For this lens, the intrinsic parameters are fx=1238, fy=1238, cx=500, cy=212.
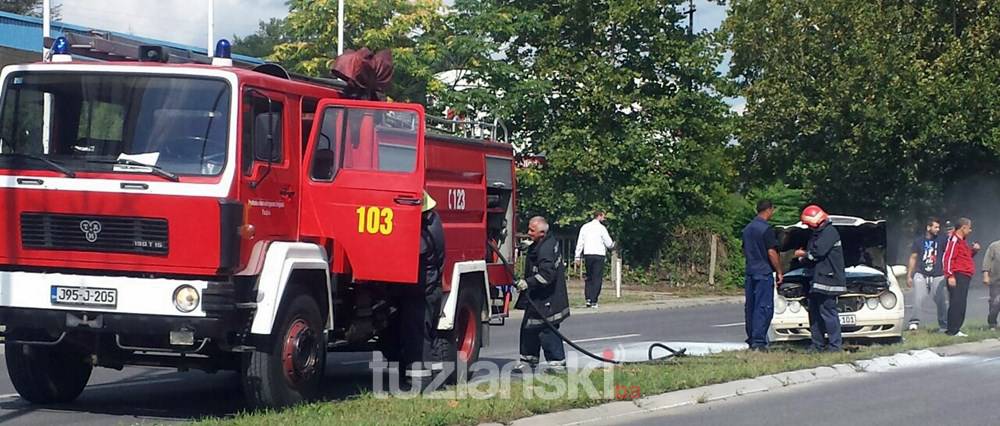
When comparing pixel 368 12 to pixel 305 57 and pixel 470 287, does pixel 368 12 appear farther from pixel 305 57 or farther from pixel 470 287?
pixel 470 287

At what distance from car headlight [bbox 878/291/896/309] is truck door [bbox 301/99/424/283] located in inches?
298

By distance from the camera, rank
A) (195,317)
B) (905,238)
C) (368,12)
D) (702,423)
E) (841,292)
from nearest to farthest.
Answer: (195,317), (702,423), (841,292), (368,12), (905,238)

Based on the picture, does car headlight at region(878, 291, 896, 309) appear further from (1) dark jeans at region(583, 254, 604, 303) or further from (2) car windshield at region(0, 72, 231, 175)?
(2) car windshield at region(0, 72, 231, 175)

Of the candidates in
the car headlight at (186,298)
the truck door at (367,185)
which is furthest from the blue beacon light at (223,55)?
the car headlight at (186,298)

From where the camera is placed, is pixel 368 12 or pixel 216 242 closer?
pixel 216 242

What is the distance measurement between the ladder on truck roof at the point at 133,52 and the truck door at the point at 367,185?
54cm

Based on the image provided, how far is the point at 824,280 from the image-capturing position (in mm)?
14461

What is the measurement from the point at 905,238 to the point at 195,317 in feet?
110

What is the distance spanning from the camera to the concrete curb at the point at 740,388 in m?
9.80

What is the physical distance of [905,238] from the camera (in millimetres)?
38969

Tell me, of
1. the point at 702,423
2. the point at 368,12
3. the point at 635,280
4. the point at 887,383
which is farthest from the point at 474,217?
the point at 368,12

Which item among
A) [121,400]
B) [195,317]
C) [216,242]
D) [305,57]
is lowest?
[121,400]

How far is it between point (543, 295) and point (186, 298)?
15.3 ft

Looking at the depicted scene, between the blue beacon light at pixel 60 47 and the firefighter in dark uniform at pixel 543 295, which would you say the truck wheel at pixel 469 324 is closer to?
the firefighter in dark uniform at pixel 543 295
